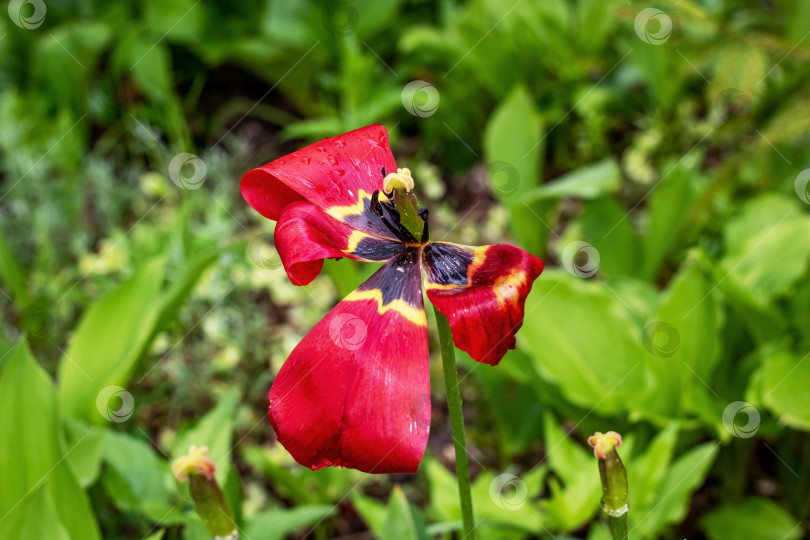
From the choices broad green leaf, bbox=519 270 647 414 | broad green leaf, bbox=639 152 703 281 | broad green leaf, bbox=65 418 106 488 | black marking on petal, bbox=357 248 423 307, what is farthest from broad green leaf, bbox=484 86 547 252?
black marking on petal, bbox=357 248 423 307

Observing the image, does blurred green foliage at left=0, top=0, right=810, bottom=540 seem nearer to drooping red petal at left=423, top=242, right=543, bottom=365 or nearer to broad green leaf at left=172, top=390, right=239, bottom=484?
broad green leaf at left=172, top=390, right=239, bottom=484

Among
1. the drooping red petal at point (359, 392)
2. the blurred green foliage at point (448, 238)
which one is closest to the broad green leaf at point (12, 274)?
the blurred green foliage at point (448, 238)

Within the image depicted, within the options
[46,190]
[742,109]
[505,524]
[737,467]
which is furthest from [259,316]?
[742,109]

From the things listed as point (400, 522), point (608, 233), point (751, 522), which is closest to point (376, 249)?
point (400, 522)

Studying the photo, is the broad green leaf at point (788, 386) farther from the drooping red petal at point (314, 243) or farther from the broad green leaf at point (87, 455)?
the broad green leaf at point (87, 455)

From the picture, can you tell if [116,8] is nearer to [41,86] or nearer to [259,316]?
[41,86]
